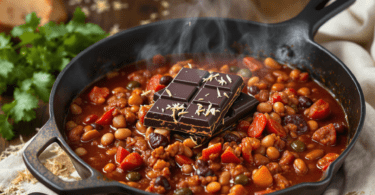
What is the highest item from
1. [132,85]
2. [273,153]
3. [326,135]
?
[132,85]

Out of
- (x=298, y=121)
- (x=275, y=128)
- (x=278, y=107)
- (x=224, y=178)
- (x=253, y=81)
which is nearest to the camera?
(x=224, y=178)

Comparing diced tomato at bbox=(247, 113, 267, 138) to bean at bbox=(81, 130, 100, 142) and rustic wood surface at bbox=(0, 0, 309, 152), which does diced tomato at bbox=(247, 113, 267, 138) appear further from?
rustic wood surface at bbox=(0, 0, 309, 152)

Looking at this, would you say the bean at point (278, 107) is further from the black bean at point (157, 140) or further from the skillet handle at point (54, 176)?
the skillet handle at point (54, 176)

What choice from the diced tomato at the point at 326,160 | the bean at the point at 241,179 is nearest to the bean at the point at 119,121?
the bean at the point at 241,179

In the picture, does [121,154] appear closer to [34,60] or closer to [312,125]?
[312,125]

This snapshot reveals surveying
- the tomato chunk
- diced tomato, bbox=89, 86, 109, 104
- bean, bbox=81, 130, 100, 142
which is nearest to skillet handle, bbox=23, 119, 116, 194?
bean, bbox=81, 130, 100, 142

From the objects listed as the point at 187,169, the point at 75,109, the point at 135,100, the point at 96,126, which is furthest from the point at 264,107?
the point at 75,109
